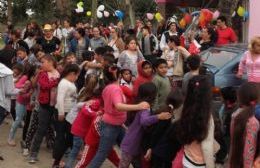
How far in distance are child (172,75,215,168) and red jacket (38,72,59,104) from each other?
10.3ft

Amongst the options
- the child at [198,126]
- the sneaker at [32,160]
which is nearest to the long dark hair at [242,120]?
the child at [198,126]

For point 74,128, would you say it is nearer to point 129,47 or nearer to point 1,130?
point 129,47

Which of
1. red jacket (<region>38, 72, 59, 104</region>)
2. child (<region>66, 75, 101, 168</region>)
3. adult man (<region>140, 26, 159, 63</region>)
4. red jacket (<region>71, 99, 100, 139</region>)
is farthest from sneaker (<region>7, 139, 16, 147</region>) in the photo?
adult man (<region>140, 26, 159, 63</region>)

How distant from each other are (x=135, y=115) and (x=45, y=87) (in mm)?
1939

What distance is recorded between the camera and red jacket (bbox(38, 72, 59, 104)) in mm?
7658

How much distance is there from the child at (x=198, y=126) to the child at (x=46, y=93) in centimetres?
311

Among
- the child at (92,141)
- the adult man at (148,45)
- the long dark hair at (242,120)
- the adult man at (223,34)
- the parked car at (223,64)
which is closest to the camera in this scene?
the long dark hair at (242,120)

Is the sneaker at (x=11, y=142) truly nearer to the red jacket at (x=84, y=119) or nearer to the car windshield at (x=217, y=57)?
the red jacket at (x=84, y=119)

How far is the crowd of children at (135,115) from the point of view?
4836mm

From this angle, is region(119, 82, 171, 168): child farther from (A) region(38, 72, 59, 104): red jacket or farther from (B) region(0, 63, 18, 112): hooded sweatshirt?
(B) region(0, 63, 18, 112): hooded sweatshirt

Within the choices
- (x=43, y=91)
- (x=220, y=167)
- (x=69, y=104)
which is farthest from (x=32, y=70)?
(x=220, y=167)

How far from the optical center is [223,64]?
9.24 meters

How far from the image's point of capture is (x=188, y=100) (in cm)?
492

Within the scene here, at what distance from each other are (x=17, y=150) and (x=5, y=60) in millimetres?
3298
